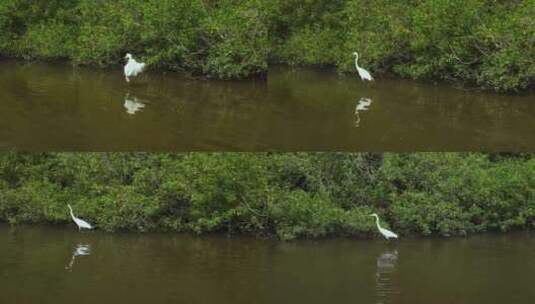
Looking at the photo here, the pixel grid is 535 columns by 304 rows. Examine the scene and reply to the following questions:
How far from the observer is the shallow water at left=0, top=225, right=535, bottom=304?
4.82 m

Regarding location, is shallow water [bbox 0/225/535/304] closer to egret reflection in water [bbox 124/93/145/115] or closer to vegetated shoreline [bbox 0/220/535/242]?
vegetated shoreline [bbox 0/220/535/242]

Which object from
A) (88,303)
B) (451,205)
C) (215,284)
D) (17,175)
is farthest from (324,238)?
(17,175)

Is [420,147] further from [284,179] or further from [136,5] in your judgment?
[136,5]

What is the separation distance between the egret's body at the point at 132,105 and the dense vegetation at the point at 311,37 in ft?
2.60

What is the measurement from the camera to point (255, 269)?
5.51 m

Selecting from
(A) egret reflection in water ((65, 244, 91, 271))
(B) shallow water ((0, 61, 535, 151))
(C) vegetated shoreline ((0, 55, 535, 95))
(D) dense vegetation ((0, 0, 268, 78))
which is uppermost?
(D) dense vegetation ((0, 0, 268, 78))

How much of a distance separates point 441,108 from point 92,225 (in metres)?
3.45

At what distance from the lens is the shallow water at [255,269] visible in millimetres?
4816

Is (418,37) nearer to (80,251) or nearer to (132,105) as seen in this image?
(132,105)

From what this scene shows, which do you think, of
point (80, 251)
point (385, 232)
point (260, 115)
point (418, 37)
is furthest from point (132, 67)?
point (385, 232)

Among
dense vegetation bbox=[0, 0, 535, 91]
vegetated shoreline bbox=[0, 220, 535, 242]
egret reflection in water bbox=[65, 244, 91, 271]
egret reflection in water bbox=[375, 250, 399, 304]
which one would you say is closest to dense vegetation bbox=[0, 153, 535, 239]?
vegetated shoreline bbox=[0, 220, 535, 242]

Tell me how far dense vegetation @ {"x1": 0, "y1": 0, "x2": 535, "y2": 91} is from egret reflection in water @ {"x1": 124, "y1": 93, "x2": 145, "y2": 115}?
2.50 ft

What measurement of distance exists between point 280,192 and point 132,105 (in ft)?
5.68

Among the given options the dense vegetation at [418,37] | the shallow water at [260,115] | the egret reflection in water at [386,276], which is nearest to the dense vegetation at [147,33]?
the shallow water at [260,115]
